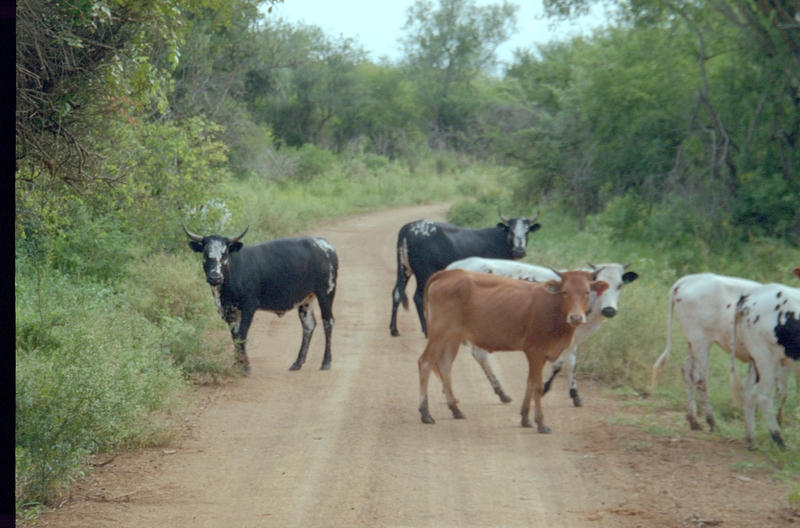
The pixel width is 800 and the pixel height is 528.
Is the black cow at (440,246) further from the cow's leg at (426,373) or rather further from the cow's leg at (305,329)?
the cow's leg at (426,373)

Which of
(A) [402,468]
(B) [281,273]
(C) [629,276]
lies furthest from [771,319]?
(B) [281,273]

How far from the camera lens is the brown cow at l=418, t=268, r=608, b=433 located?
25.8 feet

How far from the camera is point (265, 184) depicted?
2570 cm

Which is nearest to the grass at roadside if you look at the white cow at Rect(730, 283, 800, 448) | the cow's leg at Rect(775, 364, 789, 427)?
the white cow at Rect(730, 283, 800, 448)

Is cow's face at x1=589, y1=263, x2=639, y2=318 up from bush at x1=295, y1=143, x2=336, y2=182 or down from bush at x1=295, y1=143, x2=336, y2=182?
down

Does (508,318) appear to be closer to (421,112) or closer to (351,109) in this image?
(351,109)

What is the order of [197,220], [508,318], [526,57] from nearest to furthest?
[508,318] → [197,220] → [526,57]

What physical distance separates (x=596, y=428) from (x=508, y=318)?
1.31 m

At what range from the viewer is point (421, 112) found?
4769cm

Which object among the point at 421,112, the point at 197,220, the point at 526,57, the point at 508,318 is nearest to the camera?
the point at 508,318

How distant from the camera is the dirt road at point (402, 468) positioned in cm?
559

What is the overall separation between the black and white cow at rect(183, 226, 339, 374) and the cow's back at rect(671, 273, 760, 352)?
171 inches

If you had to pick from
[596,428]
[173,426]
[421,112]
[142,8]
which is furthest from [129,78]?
[421,112]

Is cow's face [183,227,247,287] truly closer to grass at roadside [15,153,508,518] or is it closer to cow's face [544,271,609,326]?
grass at roadside [15,153,508,518]
